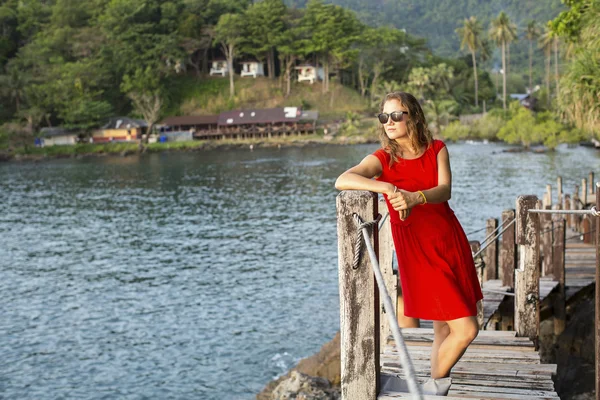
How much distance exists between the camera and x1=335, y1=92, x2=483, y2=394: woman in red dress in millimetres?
4641

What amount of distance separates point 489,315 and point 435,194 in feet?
16.2

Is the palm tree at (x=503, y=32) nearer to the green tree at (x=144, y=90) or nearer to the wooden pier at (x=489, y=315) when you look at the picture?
the green tree at (x=144, y=90)

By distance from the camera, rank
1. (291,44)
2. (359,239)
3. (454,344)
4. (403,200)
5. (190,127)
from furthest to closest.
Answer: (291,44) < (190,127) < (454,344) < (403,200) < (359,239)

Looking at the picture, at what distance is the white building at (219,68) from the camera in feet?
371

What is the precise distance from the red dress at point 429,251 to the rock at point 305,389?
6.14 meters

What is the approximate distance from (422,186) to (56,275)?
70.4ft

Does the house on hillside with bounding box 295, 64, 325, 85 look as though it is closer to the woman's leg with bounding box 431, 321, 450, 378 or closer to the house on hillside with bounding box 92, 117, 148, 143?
the house on hillside with bounding box 92, 117, 148, 143

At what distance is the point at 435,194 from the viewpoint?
4.58 metres

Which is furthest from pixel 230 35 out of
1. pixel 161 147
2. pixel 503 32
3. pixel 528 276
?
pixel 528 276

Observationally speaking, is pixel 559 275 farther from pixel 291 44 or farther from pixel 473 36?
pixel 291 44

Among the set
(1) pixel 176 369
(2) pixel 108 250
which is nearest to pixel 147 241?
(2) pixel 108 250

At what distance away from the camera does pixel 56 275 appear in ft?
78.8

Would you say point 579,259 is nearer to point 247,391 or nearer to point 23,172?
point 247,391

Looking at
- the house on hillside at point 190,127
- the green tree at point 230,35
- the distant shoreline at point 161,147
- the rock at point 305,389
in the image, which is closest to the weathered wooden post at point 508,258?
the rock at point 305,389
